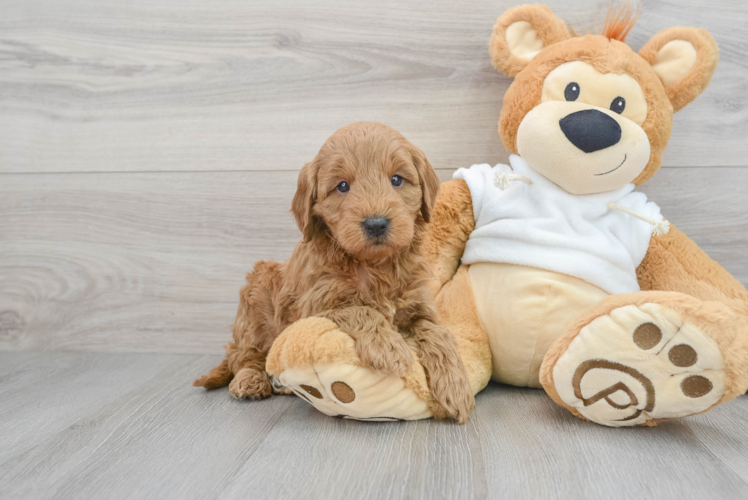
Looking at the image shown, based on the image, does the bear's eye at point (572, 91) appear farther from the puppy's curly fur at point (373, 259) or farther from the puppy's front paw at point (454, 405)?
the puppy's front paw at point (454, 405)

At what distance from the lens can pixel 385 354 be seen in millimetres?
937

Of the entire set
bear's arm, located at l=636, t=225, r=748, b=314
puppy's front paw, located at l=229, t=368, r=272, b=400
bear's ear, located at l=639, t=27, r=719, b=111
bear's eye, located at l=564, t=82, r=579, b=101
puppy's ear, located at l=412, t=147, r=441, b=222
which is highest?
bear's ear, located at l=639, t=27, r=719, b=111

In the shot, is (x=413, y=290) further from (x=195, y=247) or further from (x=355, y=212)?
(x=195, y=247)

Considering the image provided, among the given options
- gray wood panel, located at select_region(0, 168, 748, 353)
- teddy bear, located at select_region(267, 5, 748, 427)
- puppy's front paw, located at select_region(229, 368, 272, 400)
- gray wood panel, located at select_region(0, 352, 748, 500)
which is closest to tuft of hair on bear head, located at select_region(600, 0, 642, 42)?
teddy bear, located at select_region(267, 5, 748, 427)

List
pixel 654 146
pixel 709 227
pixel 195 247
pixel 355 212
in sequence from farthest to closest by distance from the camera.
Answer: pixel 195 247
pixel 709 227
pixel 654 146
pixel 355 212

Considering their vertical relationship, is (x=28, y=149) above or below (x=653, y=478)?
above

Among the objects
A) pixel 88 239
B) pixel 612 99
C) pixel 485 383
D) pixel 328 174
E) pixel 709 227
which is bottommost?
pixel 485 383

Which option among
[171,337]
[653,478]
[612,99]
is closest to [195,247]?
[171,337]

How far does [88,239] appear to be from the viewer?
64.9 inches

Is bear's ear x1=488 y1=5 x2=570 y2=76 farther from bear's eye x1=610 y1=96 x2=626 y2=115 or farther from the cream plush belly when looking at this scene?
the cream plush belly

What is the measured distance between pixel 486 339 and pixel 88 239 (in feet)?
4.24

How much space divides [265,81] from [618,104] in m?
0.98

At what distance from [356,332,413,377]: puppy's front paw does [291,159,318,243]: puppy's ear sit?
10.0 inches

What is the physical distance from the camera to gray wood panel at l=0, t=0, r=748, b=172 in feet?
4.71
